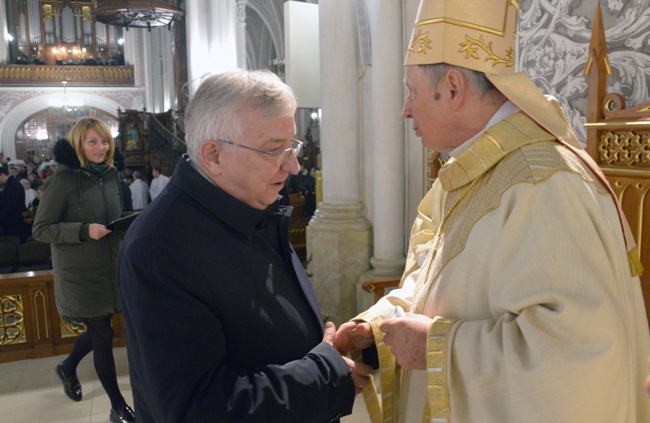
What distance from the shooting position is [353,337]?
1.70 metres

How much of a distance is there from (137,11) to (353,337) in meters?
9.10

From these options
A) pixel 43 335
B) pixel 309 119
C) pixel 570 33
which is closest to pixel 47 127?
pixel 309 119

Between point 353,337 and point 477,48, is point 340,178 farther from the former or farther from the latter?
point 477,48

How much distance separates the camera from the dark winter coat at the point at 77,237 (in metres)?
3.25

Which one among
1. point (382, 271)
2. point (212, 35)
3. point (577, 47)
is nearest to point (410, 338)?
point (577, 47)

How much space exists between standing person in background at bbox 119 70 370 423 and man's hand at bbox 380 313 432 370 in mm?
132

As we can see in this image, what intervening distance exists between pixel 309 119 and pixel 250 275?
1457cm

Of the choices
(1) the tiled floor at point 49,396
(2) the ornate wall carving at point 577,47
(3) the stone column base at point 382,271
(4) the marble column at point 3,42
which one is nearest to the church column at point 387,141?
(3) the stone column base at point 382,271

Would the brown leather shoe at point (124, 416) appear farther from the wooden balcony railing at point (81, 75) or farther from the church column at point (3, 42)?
the church column at point (3, 42)

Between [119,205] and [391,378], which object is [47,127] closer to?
[119,205]

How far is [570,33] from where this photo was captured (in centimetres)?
276

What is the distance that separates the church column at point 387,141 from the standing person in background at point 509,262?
286 centimetres

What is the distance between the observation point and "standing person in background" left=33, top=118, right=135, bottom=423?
10.6ft

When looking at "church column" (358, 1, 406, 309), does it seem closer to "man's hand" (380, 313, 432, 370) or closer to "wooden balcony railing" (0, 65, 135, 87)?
"man's hand" (380, 313, 432, 370)
